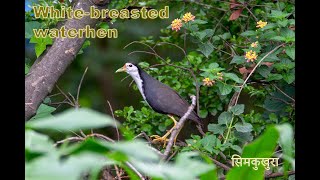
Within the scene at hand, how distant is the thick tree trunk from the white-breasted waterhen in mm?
121

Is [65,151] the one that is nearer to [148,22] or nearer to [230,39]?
[148,22]

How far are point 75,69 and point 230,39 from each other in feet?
1.32

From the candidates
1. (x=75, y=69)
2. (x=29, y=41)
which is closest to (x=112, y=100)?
(x=75, y=69)

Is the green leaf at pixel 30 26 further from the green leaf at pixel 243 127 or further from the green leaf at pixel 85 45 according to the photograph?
the green leaf at pixel 243 127

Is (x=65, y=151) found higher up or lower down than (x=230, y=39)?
higher up

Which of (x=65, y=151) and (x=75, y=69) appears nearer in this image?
(x=65, y=151)

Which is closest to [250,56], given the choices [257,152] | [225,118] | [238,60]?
[238,60]

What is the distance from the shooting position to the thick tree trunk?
48.3 inches

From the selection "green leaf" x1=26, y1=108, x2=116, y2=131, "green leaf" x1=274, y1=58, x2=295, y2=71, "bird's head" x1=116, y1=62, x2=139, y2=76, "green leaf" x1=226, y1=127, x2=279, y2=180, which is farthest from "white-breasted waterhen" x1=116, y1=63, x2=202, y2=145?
"green leaf" x1=26, y1=108, x2=116, y2=131

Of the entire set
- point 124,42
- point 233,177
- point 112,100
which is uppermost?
point 233,177

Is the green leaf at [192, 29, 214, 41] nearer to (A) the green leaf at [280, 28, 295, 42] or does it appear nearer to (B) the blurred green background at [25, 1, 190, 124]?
(B) the blurred green background at [25, 1, 190, 124]

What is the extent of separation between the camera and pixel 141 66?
1.42 meters

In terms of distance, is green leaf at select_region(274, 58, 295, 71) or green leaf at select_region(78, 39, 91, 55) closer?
green leaf at select_region(78, 39, 91, 55)

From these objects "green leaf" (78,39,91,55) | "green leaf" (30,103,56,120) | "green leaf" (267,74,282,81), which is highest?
"green leaf" (78,39,91,55)
